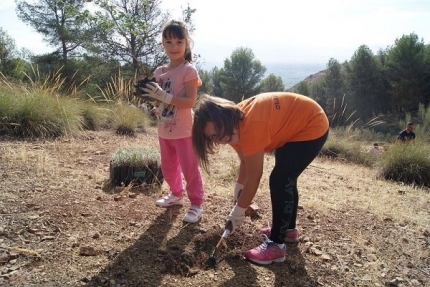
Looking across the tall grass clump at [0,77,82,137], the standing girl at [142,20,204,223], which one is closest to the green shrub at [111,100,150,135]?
the tall grass clump at [0,77,82,137]

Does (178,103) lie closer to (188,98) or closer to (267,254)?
(188,98)

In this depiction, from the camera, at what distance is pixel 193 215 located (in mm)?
2453

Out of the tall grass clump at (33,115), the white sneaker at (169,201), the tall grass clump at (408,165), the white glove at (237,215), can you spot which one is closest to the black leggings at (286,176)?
the white glove at (237,215)

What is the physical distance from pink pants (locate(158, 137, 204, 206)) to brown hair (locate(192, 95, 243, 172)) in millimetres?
546

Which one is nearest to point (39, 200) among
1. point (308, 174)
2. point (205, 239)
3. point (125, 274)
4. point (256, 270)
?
point (125, 274)

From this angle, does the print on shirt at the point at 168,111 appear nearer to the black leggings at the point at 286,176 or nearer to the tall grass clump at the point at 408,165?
the black leggings at the point at 286,176

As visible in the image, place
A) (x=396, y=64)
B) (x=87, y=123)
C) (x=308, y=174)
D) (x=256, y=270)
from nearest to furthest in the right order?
(x=256, y=270), (x=308, y=174), (x=87, y=123), (x=396, y=64)

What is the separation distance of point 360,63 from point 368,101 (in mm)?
2377

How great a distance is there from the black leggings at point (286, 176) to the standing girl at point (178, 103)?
0.67m

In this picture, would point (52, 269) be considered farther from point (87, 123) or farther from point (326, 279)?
point (87, 123)

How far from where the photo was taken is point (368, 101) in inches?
846

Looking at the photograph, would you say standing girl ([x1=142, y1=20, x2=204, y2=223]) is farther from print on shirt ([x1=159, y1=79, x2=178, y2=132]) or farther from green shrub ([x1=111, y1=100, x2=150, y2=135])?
green shrub ([x1=111, y1=100, x2=150, y2=135])

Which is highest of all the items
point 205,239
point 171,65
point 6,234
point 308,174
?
point 171,65

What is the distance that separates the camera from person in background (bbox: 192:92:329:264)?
1777 mm
